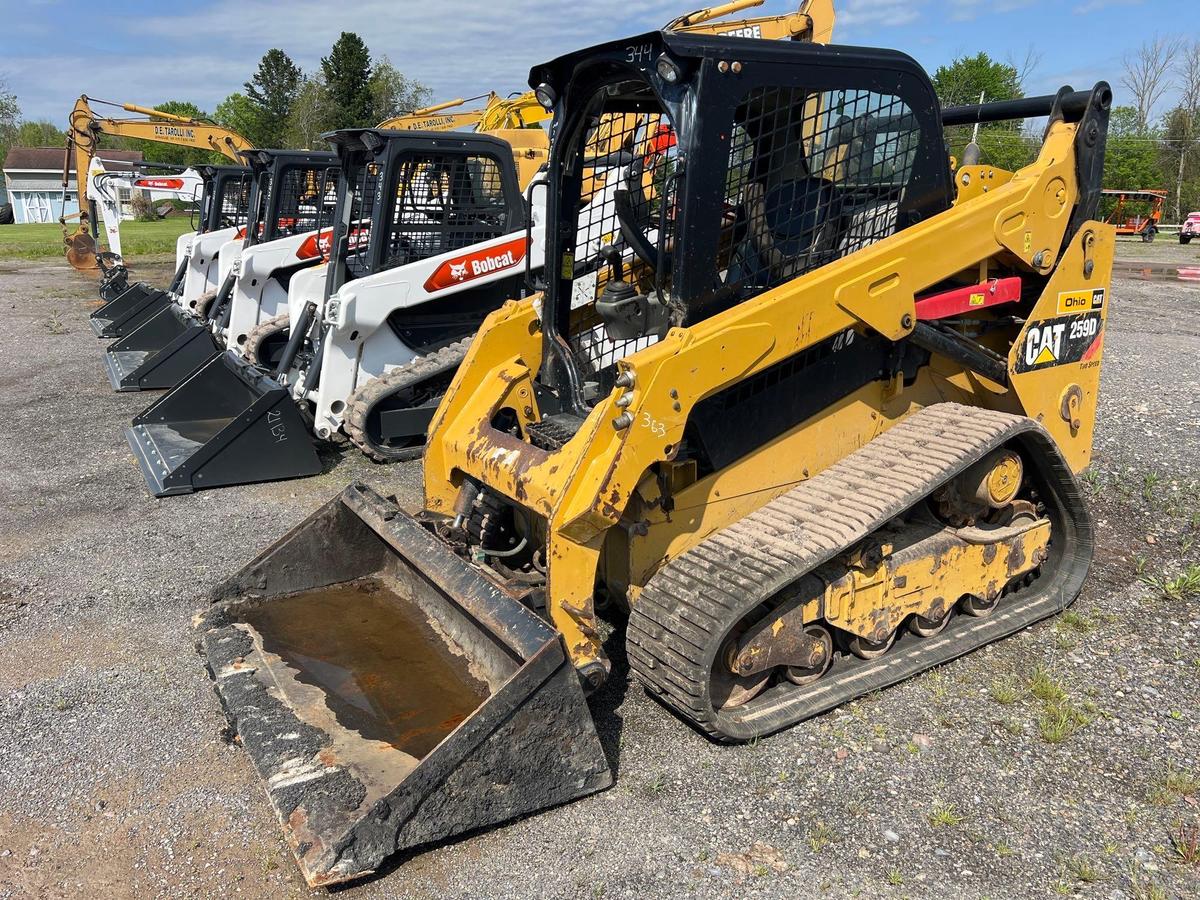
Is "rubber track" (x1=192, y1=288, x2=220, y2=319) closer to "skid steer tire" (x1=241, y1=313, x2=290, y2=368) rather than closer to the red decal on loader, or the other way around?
"skid steer tire" (x1=241, y1=313, x2=290, y2=368)

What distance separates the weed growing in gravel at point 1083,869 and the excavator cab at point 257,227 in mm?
8980

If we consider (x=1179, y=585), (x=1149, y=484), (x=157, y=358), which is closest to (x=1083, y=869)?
(x=1179, y=585)

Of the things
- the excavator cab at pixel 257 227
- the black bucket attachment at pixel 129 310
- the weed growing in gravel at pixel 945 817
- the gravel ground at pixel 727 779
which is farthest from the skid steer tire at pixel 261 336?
the weed growing in gravel at pixel 945 817

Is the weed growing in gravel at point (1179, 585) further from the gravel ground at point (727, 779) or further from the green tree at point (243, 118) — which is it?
the green tree at point (243, 118)

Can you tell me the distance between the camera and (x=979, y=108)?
4828 mm

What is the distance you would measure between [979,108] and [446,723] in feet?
12.6

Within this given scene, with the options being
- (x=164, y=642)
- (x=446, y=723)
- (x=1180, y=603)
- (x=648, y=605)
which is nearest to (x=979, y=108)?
(x=1180, y=603)

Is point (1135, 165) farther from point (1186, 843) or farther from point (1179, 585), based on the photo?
point (1186, 843)

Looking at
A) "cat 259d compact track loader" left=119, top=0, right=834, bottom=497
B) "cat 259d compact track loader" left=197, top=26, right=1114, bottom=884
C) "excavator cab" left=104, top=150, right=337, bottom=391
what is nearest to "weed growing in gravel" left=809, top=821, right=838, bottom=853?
"cat 259d compact track loader" left=197, top=26, right=1114, bottom=884

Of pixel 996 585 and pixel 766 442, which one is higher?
pixel 766 442

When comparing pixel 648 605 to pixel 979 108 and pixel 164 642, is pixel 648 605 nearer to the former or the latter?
pixel 164 642

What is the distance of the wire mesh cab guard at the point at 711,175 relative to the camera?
3320 millimetres

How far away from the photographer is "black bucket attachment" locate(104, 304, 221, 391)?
32.9 ft

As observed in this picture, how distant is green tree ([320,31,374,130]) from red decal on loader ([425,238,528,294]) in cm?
5232
